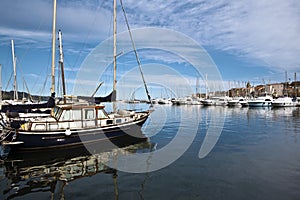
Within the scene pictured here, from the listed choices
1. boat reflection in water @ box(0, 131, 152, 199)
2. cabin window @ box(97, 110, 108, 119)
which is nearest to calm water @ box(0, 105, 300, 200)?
boat reflection in water @ box(0, 131, 152, 199)

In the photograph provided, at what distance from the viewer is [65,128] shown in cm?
1575

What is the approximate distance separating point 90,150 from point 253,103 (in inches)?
2811

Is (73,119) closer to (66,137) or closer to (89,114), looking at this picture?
(89,114)

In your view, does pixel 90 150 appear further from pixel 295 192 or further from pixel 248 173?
pixel 295 192

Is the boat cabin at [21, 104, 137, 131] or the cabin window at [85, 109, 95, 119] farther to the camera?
the cabin window at [85, 109, 95, 119]

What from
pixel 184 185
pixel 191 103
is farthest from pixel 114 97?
pixel 191 103

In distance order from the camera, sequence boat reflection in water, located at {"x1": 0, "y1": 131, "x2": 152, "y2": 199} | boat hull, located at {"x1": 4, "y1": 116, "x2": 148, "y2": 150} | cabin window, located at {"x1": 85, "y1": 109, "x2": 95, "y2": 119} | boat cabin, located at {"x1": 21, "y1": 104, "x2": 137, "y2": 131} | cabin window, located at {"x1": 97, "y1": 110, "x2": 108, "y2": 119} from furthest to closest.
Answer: cabin window, located at {"x1": 97, "y1": 110, "x2": 108, "y2": 119}
cabin window, located at {"x1": 85, "y1": 109, "x2": 95, "y2": 119}
boat cabin, located at {"x1": 21, "y1": 104, "x2": 137, "y2": 131}
boat hull, located at {"x1": 4, "y1": 116, "x2": 148, "y2": 150}
boat reflection in water, located at {"x1": 0, "y1": 131, "x2": 152, "y2": 199}

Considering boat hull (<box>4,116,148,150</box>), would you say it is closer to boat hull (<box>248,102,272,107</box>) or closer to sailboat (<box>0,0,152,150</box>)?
sailboat (<box>0,0,152,150</box>)

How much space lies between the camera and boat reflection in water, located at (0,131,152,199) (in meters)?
9.27

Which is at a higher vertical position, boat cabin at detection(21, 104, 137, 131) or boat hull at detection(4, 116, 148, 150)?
boat cabin at detection(21, 104, 137, 131)

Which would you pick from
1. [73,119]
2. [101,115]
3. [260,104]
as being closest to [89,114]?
[101,115]

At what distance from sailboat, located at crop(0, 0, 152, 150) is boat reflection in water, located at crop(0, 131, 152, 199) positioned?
0.67 meters

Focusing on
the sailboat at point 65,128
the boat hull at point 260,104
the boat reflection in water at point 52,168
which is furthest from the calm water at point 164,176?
the boat hull at point 260,104

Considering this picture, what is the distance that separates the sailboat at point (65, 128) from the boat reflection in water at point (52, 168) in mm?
672
